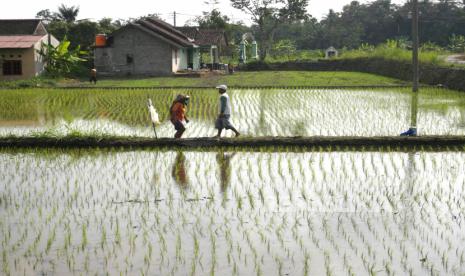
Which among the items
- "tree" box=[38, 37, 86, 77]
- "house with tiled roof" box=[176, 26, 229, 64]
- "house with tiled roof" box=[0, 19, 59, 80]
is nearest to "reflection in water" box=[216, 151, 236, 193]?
"house with tiled roof" box=[0, 19, 59, 80]

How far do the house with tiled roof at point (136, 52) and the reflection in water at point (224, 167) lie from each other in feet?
76.0

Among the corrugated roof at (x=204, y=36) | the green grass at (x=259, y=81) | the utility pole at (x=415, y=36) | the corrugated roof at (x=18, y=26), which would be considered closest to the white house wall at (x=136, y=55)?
the green grass at (x=259, y=81)

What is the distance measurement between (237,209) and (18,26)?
2914 cm

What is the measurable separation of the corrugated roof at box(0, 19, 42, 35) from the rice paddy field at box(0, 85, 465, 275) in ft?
70.0

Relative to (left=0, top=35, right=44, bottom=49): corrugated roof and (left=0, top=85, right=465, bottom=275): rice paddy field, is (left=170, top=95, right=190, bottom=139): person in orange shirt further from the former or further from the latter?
(left=0, top=35, right=44, bottom=49): corrugated roof

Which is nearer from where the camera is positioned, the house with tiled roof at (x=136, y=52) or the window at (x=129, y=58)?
the house with tiled roof at (x=136, y=52)

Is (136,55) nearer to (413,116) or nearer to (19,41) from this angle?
(19,41)

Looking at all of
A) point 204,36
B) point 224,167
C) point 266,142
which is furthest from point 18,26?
point 224,167

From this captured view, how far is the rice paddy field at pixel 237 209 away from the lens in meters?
5.19

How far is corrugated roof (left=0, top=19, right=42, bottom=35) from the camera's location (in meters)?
32.6

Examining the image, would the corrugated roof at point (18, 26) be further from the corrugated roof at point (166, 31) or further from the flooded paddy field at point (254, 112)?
the flooded paddy field at point (254, 112)

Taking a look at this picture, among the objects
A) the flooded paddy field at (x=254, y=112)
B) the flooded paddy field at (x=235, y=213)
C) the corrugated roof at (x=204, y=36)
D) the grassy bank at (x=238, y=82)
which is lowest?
the flooded paddy field at (x=235, y=213)

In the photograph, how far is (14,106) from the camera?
723 inches

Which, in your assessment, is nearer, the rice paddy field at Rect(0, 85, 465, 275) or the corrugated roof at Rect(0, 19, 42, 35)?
the rice paddy field at Rect(0, 85, 465, 275)
